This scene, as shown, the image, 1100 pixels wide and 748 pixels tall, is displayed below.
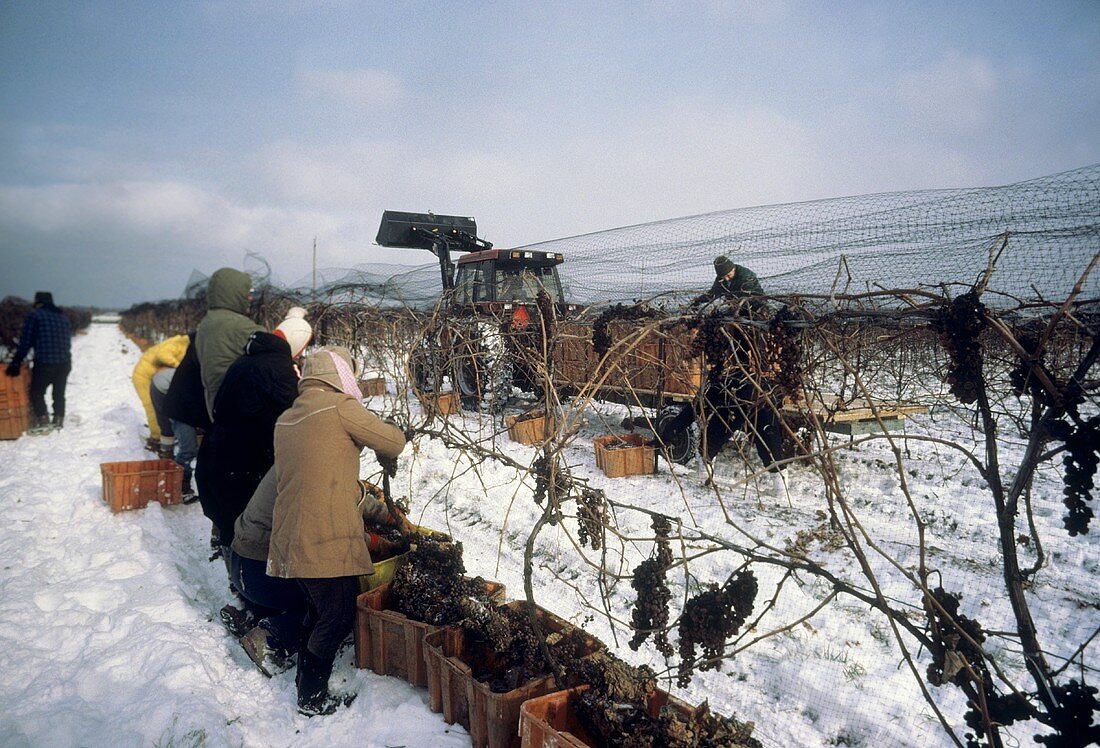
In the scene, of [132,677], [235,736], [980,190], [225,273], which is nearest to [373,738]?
[235,736]

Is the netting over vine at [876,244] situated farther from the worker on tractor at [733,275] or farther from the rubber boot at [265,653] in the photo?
the rubber boot at [265,653]

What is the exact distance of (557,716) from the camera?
85.5 inches

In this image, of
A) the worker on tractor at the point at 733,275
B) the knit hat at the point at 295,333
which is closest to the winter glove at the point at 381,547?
the knit hat at the point at 295,333

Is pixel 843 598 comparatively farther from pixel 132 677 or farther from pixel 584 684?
pixel 132 677

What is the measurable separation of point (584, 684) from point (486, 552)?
7.49ft

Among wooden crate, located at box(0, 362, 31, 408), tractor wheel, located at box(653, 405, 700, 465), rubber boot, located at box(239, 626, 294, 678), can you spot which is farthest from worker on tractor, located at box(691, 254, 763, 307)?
wooden crate, located at box(0, 362, 31, 408)

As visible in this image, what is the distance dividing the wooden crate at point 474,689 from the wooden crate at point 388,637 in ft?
0.35

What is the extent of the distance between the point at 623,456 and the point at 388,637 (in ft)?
11.7

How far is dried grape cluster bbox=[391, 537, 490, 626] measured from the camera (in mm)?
2826

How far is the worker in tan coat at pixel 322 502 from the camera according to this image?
2578mm

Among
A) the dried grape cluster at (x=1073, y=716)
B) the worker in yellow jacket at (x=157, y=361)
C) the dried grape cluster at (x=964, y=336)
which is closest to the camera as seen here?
the dried grape cluster at (x=1073, y=716)

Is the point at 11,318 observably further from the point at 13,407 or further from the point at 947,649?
the point at 947,649

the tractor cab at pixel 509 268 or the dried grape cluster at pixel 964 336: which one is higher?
the tractor cab at pixel 509 268

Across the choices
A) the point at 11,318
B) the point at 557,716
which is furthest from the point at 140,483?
the point at 11,318
